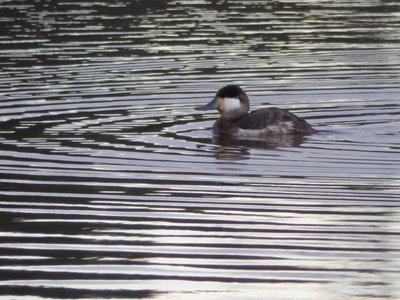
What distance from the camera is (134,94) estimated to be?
2047 cm

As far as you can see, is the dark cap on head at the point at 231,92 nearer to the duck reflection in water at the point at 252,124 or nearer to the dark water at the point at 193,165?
the duck reflection in water at the point at 252,124

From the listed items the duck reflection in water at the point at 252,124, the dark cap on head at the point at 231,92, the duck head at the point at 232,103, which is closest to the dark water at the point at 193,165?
the duck reflection in water at the point at 252,124

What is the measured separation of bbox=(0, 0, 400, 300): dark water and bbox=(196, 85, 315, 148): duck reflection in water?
0.17m

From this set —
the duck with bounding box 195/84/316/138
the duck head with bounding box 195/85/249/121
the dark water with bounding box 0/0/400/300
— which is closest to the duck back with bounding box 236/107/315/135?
the duck with bounding box 195/84/316/138

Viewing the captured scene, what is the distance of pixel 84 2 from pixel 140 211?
22509mm

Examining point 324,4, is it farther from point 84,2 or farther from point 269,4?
point 84,2

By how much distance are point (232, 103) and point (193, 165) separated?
3.66 m

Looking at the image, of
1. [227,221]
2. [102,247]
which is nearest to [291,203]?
[227,221]

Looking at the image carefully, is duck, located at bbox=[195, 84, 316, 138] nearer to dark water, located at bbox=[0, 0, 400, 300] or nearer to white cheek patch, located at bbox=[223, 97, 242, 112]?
white cheek patch, located at bbox=[223, 97, 242, 112]

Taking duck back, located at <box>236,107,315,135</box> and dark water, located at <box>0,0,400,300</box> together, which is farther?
duck back, located at <box>236,107,315,135</box>

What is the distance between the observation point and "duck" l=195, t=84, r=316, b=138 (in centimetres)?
1702

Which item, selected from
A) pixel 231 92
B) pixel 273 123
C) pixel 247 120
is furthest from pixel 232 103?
pixel 273 123

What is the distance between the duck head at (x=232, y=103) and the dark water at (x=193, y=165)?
0.44 meters

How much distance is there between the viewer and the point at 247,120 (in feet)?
57.9
